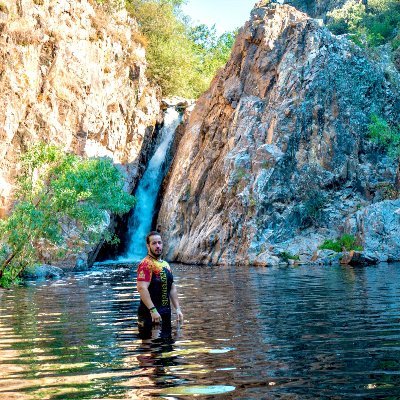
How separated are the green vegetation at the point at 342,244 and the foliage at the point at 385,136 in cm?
1101

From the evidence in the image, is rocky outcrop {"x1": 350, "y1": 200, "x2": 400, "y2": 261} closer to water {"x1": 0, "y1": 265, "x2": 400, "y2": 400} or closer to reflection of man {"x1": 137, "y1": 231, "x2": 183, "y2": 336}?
water {"x1": 0, "y1": 265, "x2": 400, "y2": 400}

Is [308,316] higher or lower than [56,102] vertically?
lower

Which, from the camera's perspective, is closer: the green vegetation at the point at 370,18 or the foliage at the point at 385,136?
the foliage at the point at 385,136

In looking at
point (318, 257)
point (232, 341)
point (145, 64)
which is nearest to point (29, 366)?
point (232, 341)

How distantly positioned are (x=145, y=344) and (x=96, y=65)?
4530cm

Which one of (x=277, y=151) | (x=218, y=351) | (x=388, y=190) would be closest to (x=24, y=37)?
(x=277, y=151)

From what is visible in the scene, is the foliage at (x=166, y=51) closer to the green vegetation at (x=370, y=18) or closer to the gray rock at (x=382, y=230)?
the green vegetation at (x=370, y=18)

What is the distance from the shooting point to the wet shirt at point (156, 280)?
11.3 m

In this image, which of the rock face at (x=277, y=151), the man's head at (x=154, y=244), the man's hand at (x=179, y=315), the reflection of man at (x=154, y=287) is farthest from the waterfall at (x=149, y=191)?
the man's head at (x=154, y=244)

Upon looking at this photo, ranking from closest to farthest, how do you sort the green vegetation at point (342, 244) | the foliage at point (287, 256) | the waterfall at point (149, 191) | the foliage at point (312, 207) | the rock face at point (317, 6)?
the green vegetation at point (342, 244) < the foliage at point (287, 256) < the foliage at point (312, 207) < the waterfall at point (149, 191) < the rock face at point (317, 6)

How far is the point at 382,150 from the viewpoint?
48562mm

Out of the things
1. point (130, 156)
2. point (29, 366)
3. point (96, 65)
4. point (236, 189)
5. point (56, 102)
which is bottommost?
point (29, 366)

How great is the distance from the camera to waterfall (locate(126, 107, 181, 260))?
1999 inches

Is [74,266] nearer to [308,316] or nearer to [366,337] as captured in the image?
[308,316]
